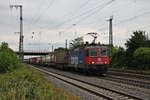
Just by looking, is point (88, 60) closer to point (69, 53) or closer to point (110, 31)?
point (69, 53)

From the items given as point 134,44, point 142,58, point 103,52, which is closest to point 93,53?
point 103,52

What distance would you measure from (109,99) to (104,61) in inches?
801

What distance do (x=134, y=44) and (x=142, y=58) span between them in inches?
235

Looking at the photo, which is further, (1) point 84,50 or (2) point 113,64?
(2) point 113,64

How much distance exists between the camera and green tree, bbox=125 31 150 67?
171ft

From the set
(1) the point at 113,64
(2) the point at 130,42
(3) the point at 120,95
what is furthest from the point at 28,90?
(1) the point at 113,64

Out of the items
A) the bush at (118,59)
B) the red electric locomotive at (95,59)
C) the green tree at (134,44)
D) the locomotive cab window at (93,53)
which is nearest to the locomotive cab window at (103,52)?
the red electric locomotive at (95,59)

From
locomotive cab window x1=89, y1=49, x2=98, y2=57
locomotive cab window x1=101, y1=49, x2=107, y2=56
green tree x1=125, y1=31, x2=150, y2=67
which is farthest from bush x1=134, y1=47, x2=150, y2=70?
locomotive cab window x1=89, y1=49, x2=98, y2=57

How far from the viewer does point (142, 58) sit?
47.1 meters

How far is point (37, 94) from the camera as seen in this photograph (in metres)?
11.4

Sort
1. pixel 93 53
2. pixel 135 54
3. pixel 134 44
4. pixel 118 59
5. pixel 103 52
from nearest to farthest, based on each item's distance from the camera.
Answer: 1. pixel 93 53
2. pixel 103 52
3. pixel 135 54
4. pixel 134 44
5. pixel 118 59

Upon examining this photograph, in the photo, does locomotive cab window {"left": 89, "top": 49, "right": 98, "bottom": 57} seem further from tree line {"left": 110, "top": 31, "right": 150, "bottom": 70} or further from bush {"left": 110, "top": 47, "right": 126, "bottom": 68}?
bush {"left": 110, "top": 47, "right": 126, "bottom": 68}

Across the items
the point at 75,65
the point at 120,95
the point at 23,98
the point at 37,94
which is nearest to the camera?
the point at 23,98

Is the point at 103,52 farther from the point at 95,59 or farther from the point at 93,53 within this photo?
the point at 95,59
